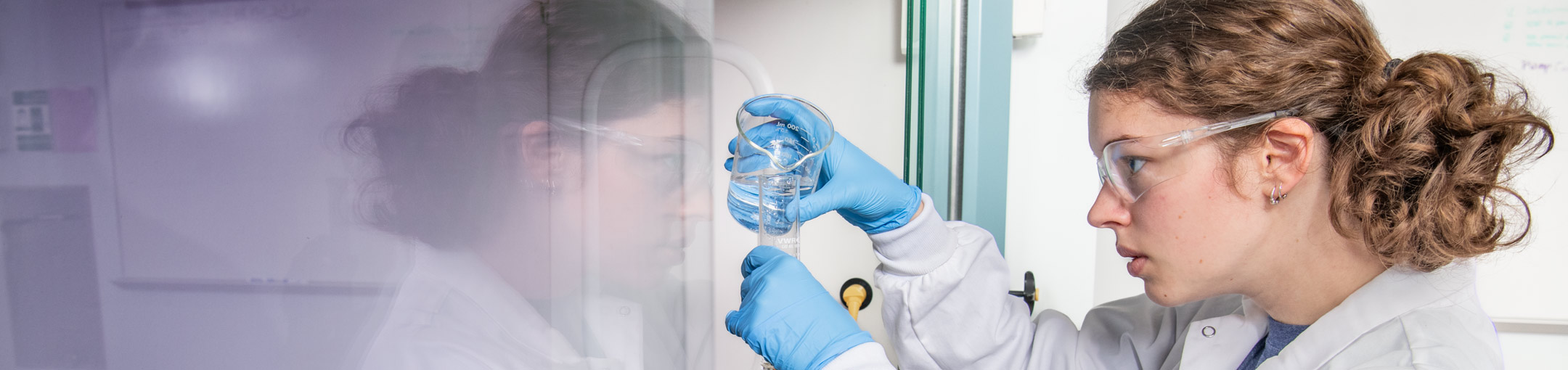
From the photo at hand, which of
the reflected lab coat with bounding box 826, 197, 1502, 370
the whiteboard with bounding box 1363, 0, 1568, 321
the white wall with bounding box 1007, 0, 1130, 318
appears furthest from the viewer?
the whiteboard with bounding box 1363, 0, 1568, 321

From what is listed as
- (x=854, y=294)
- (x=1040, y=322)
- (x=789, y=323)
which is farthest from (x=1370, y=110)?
(x=854, y=294)

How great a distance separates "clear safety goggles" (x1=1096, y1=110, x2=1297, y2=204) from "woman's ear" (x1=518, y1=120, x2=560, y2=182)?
641mm

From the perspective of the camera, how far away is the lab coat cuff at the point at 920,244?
3.37ft

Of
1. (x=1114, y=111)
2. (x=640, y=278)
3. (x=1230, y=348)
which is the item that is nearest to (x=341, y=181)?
(x=640, y=278)

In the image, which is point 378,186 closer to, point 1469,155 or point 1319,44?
point 1319,44

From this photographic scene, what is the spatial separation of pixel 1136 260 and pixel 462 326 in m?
0.80

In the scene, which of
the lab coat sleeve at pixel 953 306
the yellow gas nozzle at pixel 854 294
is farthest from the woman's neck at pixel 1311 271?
the yellow gas nozzle at pixel 854 294

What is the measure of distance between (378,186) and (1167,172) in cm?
80

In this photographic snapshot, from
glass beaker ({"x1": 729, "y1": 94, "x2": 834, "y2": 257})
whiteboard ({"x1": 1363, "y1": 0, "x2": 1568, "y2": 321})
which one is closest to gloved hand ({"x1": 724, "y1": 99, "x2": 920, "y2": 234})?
glass beaker ({"x1": 729, "y1": 94, "x2": 834, "y2": 257})

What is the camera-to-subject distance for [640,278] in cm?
73

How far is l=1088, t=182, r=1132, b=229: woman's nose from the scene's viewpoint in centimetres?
88

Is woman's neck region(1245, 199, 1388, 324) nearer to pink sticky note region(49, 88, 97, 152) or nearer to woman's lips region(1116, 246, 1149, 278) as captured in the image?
woman's lips region(1116, 246, 1149, 278)

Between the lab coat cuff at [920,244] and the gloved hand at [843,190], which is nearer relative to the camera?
the gloved hand at [843,190]

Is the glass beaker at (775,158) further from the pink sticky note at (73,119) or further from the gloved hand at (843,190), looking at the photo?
the pink sticky note at (73,119)
